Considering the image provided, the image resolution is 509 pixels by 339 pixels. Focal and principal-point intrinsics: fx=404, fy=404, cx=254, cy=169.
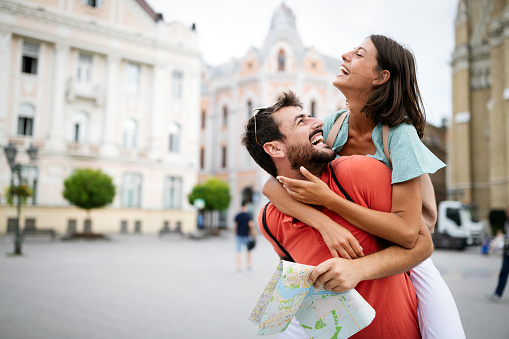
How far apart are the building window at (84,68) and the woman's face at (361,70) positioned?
1287 inches

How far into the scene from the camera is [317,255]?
1914 millimetres

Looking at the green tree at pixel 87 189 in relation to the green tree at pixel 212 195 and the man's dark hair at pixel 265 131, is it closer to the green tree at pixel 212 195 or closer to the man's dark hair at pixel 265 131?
the green tree at pixel 212 195

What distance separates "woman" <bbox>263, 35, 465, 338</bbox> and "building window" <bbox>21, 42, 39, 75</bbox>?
32673 millimetres

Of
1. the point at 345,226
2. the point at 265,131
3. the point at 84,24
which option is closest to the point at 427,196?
the point at 345,226

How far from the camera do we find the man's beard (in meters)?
2.02

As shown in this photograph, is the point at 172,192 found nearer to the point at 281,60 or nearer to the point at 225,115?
the point at 225,115

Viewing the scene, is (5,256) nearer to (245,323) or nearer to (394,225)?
(245,323)

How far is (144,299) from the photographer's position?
26.9 ft

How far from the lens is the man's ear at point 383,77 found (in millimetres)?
2018

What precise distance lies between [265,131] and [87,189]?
23.9m

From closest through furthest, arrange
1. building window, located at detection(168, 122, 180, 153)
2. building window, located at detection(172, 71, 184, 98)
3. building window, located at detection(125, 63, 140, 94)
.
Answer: building window, located at detection(125, 63, 140, 94) → building window, located at detection(168, 122, 180, 153) → building window, located at detection(172, 71, 184, 98)

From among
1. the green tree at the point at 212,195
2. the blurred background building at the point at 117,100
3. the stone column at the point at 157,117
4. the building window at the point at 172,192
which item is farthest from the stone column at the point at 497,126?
the stone column at the point at 157,117

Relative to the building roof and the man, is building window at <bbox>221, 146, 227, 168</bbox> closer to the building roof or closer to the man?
the building roof

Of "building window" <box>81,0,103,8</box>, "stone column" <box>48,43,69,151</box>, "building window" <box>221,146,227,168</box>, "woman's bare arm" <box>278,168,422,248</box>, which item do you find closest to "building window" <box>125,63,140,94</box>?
"stone column" <box>48,43,69,151</box>
